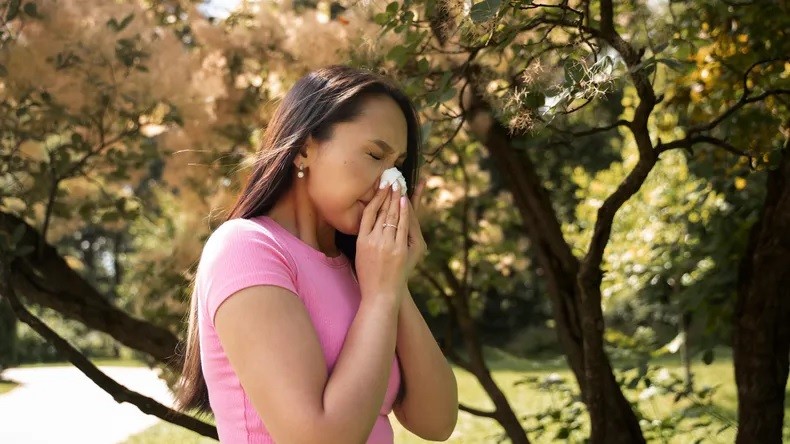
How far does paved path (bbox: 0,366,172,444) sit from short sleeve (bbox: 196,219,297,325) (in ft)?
17.3

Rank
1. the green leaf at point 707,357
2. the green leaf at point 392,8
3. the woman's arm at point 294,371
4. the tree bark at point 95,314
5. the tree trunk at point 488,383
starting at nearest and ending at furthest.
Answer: the woman's arm at point 294,371 → the green leaf at point 392,8 → the tree bark at point 95,314 → the tree trunk at point 488,383 → the green leaf at point 707,357

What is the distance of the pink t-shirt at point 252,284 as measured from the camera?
4.16 ft

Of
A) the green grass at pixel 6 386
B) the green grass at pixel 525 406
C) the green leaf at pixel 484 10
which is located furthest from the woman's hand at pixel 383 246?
the green grass at pixel 6 386

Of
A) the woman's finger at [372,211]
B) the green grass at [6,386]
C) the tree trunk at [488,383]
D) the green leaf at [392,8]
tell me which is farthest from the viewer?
the green grass at [6,386]

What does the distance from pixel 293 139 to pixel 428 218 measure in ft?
7.65

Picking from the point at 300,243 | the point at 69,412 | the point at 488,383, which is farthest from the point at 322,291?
the point at 69,412

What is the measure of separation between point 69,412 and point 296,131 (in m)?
8.93

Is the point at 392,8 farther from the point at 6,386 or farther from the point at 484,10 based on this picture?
the point at 6,386

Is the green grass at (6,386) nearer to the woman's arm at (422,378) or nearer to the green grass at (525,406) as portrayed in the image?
the green grass at (525,406)

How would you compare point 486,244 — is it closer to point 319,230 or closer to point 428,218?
point 428,218

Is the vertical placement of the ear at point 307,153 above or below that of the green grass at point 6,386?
above

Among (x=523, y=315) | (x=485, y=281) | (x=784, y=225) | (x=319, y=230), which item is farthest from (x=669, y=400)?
(x=523, y=315)

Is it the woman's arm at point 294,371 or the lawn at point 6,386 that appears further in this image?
the lawn at point 6,386

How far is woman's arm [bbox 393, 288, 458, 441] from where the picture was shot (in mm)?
1474
